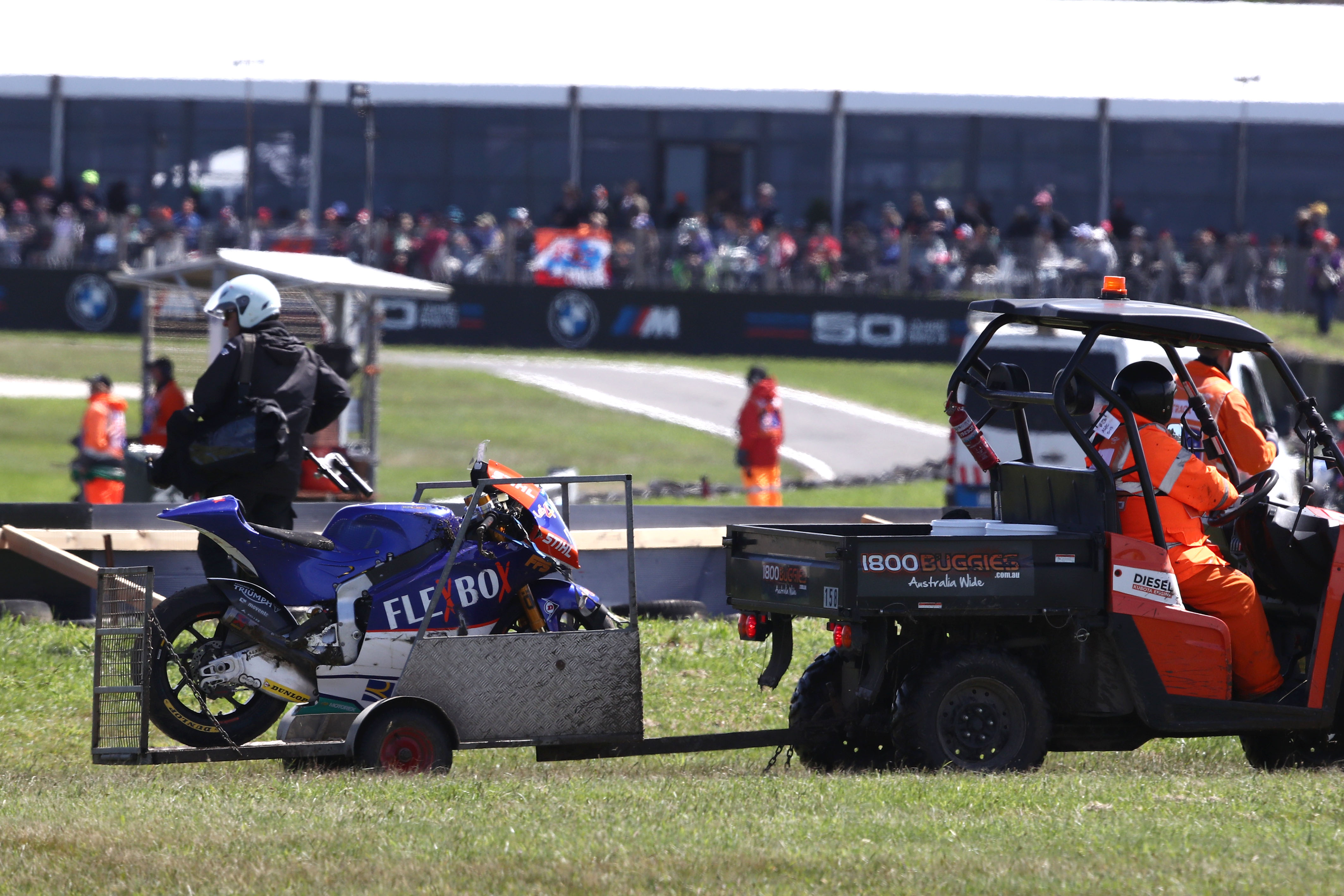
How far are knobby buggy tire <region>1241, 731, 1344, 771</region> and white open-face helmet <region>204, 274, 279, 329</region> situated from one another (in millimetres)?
4975

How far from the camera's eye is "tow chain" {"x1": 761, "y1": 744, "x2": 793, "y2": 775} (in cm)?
742

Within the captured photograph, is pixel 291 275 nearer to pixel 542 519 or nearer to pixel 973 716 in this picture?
pixel 542 519

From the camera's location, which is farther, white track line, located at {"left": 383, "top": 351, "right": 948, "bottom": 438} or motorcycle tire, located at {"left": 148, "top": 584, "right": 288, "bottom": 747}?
white track line, located at {"left": 383, "top": 351, "right": 948, "bottom": 438}

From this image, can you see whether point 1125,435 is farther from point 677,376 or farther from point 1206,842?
point 677,376

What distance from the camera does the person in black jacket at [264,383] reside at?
8.43 m

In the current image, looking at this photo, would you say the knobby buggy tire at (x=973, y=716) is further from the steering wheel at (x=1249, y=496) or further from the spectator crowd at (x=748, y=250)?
the spectator crowd at (x=748, y=250)

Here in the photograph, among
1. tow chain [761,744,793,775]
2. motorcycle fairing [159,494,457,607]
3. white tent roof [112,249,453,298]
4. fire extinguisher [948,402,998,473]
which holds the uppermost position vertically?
white tent roof [112,249,453,298]

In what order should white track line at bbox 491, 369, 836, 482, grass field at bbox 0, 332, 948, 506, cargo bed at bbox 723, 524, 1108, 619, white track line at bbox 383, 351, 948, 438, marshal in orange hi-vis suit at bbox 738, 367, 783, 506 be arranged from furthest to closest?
white track line at bbox 383, 351, 948, 438 → white track line at bbox 491, 369, 836, 482 → grass field at bbox 0, 332, 948, 506 → marshal in orange hi-vis suit at bbox 738, 367, 783, 506 → cargo bed at bbox 723, 524, 1108, 619

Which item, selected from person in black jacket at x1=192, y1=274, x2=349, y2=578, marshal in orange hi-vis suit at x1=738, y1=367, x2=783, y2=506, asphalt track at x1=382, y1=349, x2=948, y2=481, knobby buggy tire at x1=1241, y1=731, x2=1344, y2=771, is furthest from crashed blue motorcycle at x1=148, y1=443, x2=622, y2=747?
asphalt track at x1=382, y1=349, x2=948, y2=481

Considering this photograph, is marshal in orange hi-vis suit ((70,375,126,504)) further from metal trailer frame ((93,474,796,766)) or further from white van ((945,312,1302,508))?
metal trailer frame ((93,474,796,766))

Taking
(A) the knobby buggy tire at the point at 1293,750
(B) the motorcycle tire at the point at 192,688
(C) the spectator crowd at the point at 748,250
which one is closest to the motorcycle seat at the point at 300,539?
(B) the motorcycle tire at the point at 192,688

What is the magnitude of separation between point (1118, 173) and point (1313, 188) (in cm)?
407

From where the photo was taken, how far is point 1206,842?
17.8 ft

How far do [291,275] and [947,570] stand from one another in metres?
9.43
